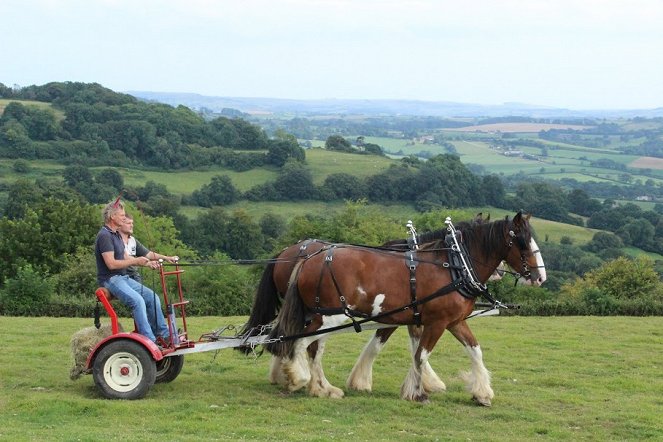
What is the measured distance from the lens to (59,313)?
21.6 meters

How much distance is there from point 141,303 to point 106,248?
78 cm

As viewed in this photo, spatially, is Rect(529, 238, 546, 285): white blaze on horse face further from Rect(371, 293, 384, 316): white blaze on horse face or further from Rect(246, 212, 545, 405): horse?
Rect(371, 293, 384, 316): white blaze on horse face

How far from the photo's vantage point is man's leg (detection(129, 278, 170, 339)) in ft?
32.7

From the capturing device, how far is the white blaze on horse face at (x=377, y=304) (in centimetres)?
1010

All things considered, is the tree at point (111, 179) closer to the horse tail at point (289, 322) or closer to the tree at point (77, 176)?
the tree at point (77, 176)

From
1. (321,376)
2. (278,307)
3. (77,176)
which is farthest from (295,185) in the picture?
(321,376)

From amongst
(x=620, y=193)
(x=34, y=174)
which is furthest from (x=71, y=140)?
(x=620, y=193)

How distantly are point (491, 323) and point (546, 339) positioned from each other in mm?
3038

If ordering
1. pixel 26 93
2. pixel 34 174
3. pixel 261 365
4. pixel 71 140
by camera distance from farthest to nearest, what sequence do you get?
pixel 26 93
pixel 71 140
pixel 34 174
pixel 261 365

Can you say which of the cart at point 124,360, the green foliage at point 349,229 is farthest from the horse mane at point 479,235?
the green foliage at point 349,229

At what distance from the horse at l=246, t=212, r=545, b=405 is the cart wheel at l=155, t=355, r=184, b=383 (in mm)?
1390

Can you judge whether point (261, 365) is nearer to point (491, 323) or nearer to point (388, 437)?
point (388, 437)

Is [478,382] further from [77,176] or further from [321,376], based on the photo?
[77,176]

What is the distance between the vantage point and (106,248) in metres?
9.70
